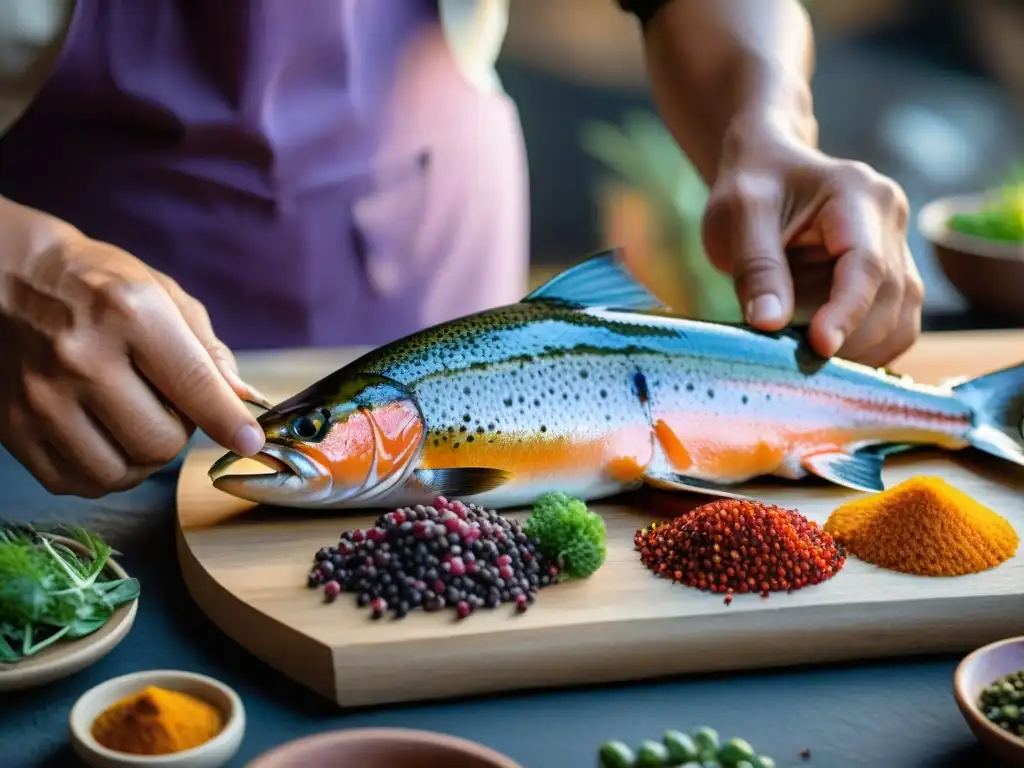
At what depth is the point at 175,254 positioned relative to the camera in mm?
1674

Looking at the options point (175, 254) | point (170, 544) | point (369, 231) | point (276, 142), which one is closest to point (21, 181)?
point (175, 254)

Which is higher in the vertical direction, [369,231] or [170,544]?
[369,231]

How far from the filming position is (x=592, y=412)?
1.28m

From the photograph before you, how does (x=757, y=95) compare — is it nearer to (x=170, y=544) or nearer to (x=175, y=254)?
(x=175, y=254)

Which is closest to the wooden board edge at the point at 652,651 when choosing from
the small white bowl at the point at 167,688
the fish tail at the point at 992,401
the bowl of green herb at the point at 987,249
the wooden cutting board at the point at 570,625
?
the wooden cutting board at the point at 570,625

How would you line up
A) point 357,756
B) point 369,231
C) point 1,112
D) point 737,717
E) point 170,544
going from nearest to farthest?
1. point 357,756
2. point 737,717
3. point 170,544
4. point 1,112
5. point 369,231

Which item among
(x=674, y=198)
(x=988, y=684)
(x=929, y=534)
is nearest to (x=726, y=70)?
(x=929, y=534)

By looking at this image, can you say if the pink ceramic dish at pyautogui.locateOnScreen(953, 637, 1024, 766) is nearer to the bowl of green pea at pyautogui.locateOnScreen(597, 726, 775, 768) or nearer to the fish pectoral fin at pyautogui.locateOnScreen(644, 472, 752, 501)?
the bowl of green pea at pyautogui.locateOnScreen(597, 726, 775, 768)

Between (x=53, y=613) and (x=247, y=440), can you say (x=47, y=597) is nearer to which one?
(x=53, y=613)

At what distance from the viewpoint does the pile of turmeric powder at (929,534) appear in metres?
1.14

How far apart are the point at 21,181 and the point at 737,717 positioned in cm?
121

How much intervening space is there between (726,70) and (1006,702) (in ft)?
3.57

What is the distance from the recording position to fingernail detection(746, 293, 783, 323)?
1.40m

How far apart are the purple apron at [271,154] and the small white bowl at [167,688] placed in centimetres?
88
